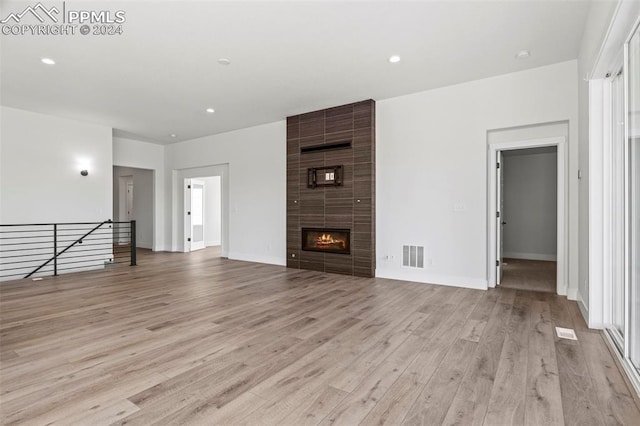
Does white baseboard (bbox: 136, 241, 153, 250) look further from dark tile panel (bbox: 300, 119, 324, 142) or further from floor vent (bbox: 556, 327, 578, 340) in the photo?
floor vent (bbox: 556, 327, 578, 340)

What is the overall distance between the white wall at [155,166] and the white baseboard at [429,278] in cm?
686

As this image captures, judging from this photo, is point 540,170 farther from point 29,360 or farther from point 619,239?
point 29,360

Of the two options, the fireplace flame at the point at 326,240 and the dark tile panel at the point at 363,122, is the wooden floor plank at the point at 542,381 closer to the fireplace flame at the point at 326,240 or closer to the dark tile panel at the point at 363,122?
the fireplace flame at the point at 326,240

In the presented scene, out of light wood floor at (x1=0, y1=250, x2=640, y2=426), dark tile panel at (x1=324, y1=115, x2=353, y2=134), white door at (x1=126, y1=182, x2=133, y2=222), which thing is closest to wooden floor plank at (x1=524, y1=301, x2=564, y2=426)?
light wood floor at (x1=0, y1=250, x2=640, y2=426)

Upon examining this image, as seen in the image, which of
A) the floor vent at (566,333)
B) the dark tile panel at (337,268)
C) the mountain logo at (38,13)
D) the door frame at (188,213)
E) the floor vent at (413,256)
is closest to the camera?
the floor vent at (566,333)

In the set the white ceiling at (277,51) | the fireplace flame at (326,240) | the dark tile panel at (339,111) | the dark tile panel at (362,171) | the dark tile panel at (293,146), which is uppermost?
the white ceiling at (277,51)

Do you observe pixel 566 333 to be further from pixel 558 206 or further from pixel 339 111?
pixel 339 111

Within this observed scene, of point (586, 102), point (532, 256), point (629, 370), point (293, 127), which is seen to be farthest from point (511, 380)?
point (532, 256)

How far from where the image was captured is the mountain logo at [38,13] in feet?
10.1

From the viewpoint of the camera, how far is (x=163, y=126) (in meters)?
7.38

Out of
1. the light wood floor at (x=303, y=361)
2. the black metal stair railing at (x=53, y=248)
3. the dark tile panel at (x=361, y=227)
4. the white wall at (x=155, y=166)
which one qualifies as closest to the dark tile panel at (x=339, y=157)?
the dark tile panel at (x=361, y=227)

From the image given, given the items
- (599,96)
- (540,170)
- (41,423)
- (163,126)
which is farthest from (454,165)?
(163,126)

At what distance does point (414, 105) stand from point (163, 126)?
5.52 metres

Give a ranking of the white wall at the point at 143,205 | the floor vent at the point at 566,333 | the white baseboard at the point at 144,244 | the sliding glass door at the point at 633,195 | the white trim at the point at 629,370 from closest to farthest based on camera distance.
Answer: the white trim at the point at 629,370 < the sliding glass door at the point at 633,195 < the floor vent at the point at 566,333 < the white wall at the point at 143,205 < the white baseboard at the point at 144,244
